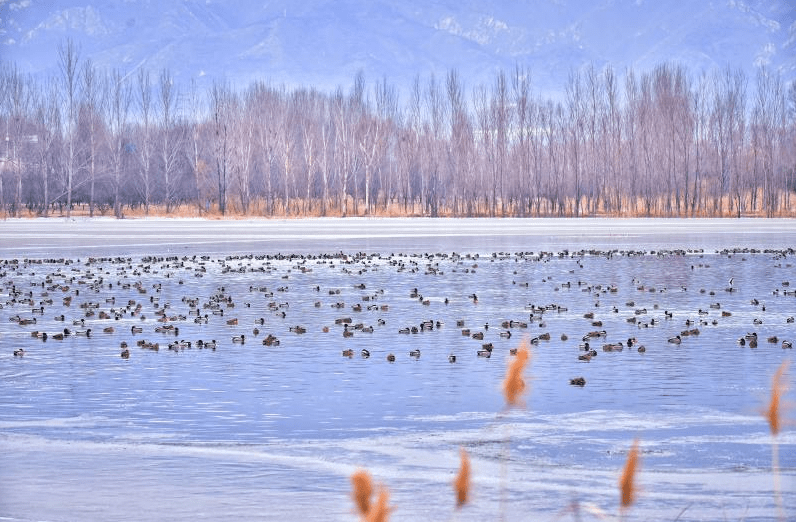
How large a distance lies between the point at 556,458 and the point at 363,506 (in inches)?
213

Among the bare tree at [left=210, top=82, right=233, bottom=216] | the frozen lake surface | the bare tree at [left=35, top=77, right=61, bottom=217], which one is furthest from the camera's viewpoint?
the bare tree at [left=35, top=77, right=61, bottom=217]

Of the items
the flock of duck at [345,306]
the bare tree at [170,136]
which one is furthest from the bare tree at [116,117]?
the flock of duck at [345,306]

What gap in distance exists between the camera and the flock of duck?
14117mm

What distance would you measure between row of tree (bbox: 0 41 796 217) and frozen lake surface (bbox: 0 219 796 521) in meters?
60.3

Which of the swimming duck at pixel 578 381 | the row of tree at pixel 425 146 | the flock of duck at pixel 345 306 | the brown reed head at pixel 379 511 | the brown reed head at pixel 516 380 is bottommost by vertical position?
the swimming duck at pixel 578 381

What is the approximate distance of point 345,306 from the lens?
18500 mm

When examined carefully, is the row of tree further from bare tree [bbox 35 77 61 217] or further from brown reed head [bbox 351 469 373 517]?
brown reed head [bbox 351 469 373 517]

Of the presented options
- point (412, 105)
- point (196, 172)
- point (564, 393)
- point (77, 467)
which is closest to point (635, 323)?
point (564, 393)

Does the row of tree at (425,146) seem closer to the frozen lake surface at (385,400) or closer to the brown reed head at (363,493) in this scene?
the frozen lake surface at (385,400)

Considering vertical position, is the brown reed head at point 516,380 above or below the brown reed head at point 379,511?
above

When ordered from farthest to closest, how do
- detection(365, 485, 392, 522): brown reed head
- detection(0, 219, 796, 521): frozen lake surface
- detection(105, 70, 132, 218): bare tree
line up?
detection(105, 70, 132, 218): bare tree < detection(0, 219, 796, 521): frozen lake surface < detection(365, 485, 392, 522): brown reed head

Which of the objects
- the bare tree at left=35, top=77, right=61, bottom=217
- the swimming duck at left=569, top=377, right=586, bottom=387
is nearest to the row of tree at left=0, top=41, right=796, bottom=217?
the bare tree at left=35, top=77, right=61, bottom=217

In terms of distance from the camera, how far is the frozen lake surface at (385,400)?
261 inches

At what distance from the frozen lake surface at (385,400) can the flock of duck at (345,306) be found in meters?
0.08
